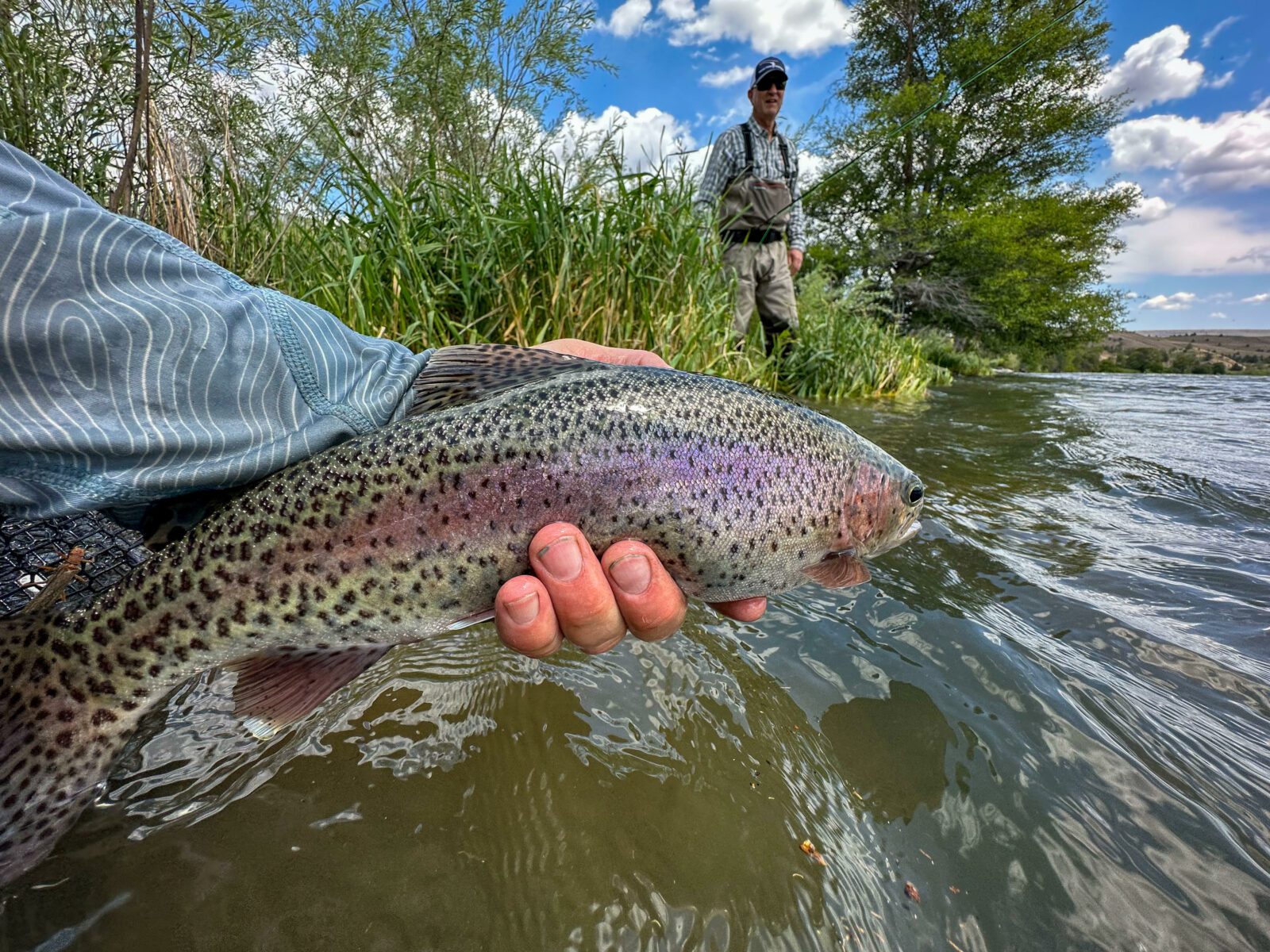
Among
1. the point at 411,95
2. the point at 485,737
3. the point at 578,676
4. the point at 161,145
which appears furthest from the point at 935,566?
the point at 411,95

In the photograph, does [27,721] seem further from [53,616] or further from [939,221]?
[939,221]

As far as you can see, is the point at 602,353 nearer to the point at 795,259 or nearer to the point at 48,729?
the point at 48,729

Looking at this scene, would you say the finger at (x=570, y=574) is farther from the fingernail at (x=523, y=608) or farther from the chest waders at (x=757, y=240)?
the chest waders at (x=757, y=240)

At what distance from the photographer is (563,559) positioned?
5.52 feet

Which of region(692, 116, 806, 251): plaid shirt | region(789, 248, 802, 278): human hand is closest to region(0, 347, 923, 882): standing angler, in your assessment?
region(692, 116, 806, 251): plaid shirt

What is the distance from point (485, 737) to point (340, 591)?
0.65 meters

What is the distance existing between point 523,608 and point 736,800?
83cm

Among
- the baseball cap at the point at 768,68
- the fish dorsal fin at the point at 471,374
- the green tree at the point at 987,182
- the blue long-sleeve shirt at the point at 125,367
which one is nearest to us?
the blue long-sleeve shirt at the point at 125,367

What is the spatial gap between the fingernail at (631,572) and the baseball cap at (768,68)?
9.18 m

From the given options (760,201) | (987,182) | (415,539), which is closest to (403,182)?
(760,201)

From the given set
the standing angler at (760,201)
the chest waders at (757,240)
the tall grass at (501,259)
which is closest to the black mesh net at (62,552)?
the tall grass at (501,259)

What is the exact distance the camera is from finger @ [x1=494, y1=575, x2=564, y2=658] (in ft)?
5.48

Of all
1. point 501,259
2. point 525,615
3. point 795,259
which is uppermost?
point 795,259

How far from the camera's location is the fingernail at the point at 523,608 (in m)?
1.67
